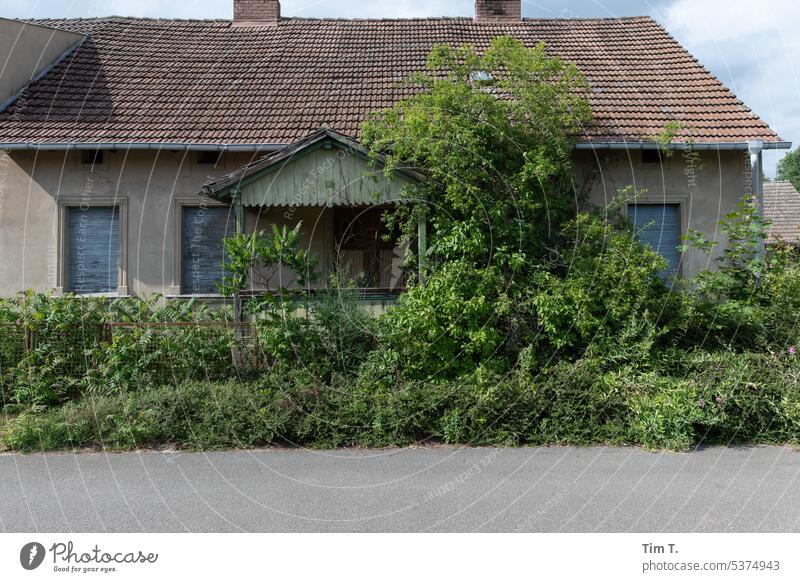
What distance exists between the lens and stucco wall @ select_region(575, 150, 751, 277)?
11.1 m

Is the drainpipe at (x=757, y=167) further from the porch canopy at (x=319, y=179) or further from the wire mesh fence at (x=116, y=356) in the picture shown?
the wire mesh fence at (x=116, y=356)

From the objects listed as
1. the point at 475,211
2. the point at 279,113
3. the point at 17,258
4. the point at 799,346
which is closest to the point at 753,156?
the point at 799,346

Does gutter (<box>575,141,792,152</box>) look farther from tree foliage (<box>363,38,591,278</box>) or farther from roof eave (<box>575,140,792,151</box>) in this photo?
tree foliage (<box>363,38,591,278</box>)

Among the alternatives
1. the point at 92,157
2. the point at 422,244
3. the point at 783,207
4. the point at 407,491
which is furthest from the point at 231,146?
the point at 783,207

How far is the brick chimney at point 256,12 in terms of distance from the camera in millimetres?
15805

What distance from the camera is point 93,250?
11.7 m

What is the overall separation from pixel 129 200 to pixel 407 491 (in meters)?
8.57

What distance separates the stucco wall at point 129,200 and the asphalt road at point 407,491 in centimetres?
526

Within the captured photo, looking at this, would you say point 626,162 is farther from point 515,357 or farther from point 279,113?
point 279,113

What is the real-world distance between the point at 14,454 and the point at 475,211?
6.62 m

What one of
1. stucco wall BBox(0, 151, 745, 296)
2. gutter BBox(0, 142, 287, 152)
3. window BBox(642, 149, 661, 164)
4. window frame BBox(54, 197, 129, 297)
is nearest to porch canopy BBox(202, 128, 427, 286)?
gutter BBox(0, 142, 287, 152)

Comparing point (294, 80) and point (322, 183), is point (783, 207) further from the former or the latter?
point (322, 183)

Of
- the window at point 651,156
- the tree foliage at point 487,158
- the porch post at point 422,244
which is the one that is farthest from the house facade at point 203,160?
the tree foliage at point 487,158

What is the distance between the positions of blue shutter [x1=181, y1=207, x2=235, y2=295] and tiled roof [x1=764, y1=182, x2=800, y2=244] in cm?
2489
